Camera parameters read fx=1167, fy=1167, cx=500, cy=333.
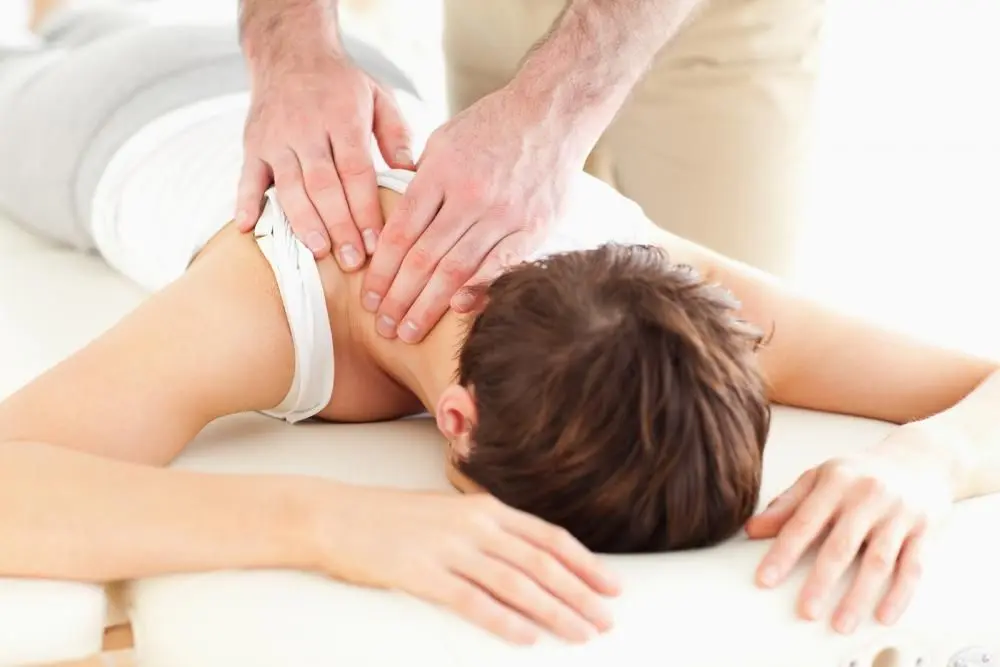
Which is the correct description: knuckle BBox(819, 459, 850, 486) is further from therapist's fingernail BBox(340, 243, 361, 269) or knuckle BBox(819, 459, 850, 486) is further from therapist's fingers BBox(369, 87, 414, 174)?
therapist's fingers BBox(369, 87, 414, 174)

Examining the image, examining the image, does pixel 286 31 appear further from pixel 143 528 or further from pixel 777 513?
pixel 777 513

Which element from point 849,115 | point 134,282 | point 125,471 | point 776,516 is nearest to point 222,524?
point 125,471

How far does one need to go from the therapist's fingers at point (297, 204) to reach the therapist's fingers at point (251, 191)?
0.07 ft

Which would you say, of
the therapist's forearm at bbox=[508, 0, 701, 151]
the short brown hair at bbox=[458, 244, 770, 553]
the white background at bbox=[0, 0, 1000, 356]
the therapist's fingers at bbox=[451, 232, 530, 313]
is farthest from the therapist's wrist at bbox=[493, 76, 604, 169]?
the white background at bbox=[0, 0, 1000, 356]

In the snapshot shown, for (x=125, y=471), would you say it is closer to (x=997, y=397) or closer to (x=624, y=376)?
(x=624, y=376)

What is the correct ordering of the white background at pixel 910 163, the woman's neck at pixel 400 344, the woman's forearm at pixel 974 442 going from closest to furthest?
the woman's forearm at pixel 974 442 → the woman's neck at pixel 400 344 → the white background at pixel 910 163

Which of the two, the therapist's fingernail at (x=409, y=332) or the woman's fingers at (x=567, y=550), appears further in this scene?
the therapist's fingernail at (x=409, y=332)

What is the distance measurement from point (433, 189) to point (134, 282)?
2.33ft

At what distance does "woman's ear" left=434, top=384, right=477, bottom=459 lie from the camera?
39.2 inches

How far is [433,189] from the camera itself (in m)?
1.21

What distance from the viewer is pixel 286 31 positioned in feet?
4.86

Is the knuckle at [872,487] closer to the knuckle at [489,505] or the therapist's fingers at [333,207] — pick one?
the knuckle at [489,505]

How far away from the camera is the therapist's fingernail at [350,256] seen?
1234 mm

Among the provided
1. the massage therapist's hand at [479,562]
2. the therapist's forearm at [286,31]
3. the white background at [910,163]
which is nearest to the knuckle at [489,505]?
the massage therapist's hand at [479,562]
